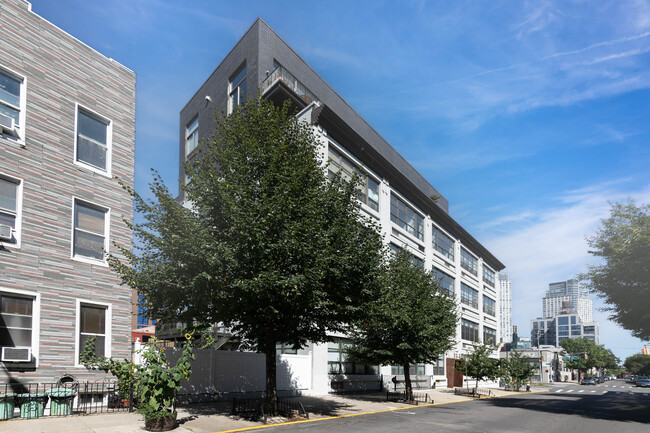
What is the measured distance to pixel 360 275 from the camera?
54.6 ft

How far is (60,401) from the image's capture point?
14.2m

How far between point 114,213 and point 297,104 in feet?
50.4

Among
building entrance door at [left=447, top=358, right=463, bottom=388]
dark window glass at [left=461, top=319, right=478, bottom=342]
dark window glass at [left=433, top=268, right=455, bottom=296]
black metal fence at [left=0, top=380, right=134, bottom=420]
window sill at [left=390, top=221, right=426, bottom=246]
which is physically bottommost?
building entrance door at [left=447, top=358, right=463, bottom=388]

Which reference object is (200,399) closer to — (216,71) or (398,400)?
(398,400)

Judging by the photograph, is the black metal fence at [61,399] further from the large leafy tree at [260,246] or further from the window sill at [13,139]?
the window sill at [13,139]

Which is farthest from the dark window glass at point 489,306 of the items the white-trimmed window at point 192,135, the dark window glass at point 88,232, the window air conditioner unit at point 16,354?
the window air conditioner unit at point 16,354

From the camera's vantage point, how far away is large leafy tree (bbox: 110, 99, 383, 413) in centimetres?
1433

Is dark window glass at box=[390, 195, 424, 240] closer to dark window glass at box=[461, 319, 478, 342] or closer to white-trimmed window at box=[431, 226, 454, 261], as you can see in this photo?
white-trimmed window at box=[431, 226, 454, 261]

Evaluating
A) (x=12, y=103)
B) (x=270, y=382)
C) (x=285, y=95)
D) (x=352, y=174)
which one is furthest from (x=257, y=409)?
(x=285, y=95)

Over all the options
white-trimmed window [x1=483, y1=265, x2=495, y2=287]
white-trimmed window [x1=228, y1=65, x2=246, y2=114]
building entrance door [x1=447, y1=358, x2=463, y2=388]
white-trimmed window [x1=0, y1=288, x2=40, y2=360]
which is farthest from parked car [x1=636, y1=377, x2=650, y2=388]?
white-trimmed window [x1=0, y1=288, x2=40, y2=360]

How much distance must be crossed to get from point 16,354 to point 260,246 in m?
7.89

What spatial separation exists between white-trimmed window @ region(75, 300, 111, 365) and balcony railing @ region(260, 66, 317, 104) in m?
17.1

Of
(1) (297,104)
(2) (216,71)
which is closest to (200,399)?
(1) (297,104)

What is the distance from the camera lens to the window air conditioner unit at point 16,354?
1399 centimetres
